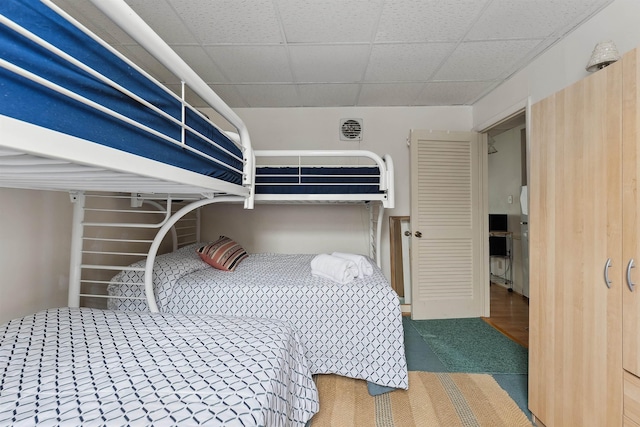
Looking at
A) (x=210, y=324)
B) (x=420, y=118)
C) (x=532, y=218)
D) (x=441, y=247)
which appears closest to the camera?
(x=210, y=324)

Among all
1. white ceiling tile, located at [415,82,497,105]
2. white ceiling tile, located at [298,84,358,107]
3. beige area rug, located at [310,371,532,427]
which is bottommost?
beige area rug, located at [310,371,532,427]

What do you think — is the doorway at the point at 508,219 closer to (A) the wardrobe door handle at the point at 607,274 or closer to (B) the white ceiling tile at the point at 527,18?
(B) the white ceiling tile at the point at 527,18

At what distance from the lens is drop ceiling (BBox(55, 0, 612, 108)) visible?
1536 mm

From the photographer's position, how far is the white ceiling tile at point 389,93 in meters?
2.52

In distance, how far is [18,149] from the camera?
0.47 m

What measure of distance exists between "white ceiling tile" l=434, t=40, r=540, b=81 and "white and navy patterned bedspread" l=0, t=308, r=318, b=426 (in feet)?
7.45

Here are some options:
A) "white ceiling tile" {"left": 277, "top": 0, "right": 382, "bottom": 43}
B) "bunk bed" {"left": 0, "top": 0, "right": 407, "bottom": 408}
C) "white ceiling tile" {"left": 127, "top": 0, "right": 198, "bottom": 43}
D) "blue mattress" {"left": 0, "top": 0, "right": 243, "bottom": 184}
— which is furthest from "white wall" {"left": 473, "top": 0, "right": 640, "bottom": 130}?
"white ceiling tile" {"left": 127, "top": 0, "right": 198, "bottom": 43}

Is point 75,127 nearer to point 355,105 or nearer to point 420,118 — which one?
point 355,105

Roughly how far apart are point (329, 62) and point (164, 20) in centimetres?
113

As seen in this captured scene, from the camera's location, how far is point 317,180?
6.94 feet

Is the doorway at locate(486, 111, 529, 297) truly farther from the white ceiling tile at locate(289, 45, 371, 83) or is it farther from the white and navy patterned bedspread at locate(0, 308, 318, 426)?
the white and navy patterned bedspread at locate(0, 308, 318, 426)

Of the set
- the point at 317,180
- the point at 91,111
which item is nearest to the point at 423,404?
the point at 317,180

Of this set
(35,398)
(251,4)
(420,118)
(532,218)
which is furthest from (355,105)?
(35,398)

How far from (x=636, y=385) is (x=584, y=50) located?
1.85m
